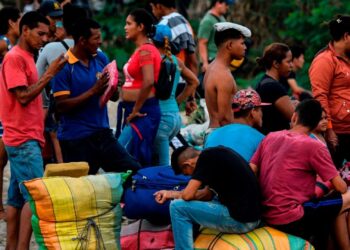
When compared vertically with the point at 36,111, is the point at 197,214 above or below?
below

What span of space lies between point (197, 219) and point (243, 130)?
31.1 inches

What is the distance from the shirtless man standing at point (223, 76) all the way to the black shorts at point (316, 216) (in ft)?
3.27

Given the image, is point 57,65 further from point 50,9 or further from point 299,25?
point 299,25

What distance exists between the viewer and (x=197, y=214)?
7.18 m

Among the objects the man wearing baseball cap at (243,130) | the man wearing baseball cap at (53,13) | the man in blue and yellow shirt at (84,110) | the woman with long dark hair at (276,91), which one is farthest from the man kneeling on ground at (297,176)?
the man wearing baseball cap at (53,13)

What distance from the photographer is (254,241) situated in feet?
23.6

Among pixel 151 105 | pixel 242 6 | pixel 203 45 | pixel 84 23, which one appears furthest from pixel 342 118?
pixel 242 6

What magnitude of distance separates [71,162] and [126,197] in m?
0.58

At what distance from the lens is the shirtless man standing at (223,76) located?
8055mm

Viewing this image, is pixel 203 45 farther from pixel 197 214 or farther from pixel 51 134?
pixel 197 214

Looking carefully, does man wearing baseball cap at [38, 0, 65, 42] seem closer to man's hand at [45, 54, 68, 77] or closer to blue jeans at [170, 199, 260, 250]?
man's hand at [45, 54, 68, 77]

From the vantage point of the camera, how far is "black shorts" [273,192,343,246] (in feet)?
24.0

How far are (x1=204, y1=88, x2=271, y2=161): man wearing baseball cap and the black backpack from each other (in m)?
1.36

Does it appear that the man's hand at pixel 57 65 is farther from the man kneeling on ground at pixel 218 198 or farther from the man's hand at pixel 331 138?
the man's hand at pixel 331 138
